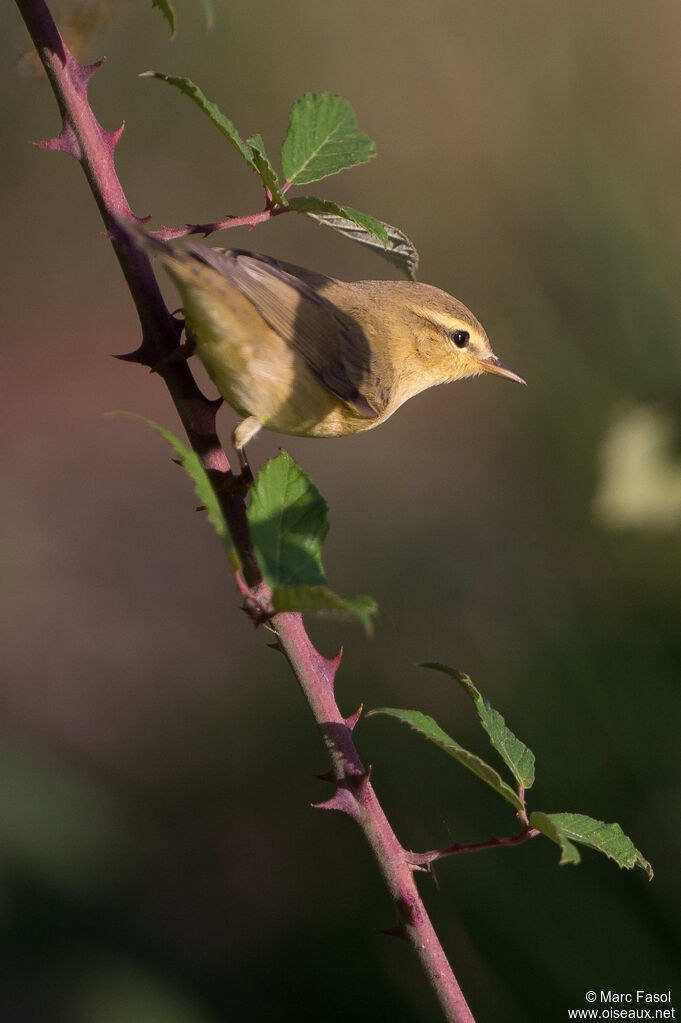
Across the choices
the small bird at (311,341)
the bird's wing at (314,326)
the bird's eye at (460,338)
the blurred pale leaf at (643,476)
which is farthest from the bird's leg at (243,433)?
the bird's eye at (460,338)

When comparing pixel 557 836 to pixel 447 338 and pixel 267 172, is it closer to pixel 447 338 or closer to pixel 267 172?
pixel 267 172

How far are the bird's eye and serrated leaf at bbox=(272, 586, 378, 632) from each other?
1.20 metres

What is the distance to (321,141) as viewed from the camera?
29.7 inches

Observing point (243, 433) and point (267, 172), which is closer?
point (267, 172)

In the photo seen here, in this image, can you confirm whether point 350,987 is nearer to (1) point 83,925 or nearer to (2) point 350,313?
(1) point 83,925

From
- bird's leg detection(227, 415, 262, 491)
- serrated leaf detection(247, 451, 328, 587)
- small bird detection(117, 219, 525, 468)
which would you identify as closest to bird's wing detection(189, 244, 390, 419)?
small bird detection(117, 219, 525, 468)

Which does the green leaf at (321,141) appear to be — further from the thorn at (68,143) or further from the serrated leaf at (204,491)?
the serrated leaf at (204,491)

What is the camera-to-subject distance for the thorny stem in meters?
0.65

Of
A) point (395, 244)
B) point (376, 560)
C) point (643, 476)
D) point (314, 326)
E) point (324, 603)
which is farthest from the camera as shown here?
point (376, 560)

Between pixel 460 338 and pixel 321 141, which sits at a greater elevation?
pixel 321 141

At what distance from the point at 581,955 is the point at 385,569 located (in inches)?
39.7

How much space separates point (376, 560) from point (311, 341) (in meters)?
1.00

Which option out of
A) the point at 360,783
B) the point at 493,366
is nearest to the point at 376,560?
the point at 493,366

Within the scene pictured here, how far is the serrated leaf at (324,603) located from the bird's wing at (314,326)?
2.31 feet
